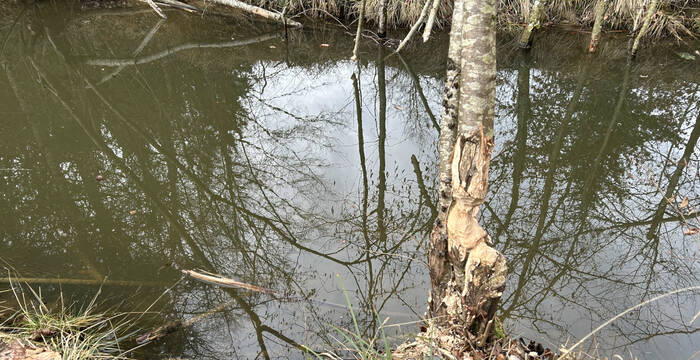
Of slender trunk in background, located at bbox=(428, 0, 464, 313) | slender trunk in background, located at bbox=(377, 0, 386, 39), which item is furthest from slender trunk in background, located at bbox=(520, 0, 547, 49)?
slender trunk in background, located at bbox=(428, 0, 464, 313)

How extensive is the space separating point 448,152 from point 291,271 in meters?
1.65

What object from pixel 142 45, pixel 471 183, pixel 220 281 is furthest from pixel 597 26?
pixel 142 45

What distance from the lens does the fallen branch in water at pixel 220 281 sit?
3369mm

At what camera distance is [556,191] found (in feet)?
15.0

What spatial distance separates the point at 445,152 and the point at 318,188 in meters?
2.15

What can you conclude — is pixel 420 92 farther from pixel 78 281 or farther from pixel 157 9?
pixel 157 9

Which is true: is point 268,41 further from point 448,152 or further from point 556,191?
point 448,152

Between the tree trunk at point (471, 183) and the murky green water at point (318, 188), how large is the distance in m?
0.62

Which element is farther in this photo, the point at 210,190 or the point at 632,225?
the point at 210,190

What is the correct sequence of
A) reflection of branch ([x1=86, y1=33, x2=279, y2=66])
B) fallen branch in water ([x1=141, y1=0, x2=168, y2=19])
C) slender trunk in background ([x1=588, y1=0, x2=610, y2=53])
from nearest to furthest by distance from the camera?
1. reflection of branch ([x1=86, y1=33, x2=279, y2=66])
2. slender trunk in background ([x1=588, y1=0, x2=610, y2=53])
3. fallen branch in water ([x1=141, y1=0, x2=168, y2=19])

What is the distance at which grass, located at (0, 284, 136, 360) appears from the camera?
2.57 meters

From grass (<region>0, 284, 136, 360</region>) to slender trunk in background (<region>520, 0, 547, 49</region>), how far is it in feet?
26.8

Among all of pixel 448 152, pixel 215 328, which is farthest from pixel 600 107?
pixel 215 328

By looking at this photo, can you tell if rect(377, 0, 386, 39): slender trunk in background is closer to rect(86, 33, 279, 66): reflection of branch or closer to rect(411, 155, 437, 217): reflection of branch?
rect(86, 33, 279, 66): reflection of branch
